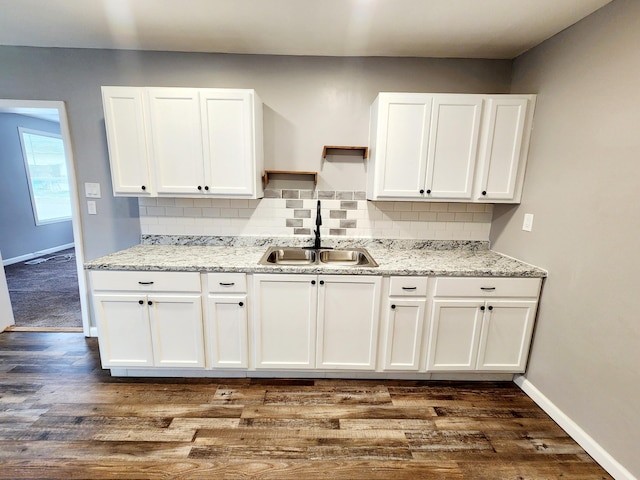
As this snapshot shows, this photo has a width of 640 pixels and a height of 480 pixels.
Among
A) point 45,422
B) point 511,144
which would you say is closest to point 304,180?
point 511,144

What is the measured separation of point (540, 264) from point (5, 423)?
3.51m

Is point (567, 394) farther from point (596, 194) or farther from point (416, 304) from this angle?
point (596, 194)

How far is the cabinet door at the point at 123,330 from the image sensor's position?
6.12ft

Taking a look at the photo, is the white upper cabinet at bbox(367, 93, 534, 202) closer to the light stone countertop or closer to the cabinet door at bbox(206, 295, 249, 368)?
the light stone countertop

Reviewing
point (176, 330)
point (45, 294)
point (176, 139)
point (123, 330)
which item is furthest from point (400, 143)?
point (45, 294)

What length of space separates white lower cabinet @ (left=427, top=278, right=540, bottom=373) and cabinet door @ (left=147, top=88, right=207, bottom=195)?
1.93 metres

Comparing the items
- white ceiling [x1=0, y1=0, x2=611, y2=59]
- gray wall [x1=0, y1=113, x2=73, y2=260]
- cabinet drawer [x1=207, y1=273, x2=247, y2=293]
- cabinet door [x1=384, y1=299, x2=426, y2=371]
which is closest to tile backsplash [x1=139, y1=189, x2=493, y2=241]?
cabinet drawer [x1=207, y1=273, x2=247, y2=293]

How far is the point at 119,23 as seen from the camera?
5.89ft

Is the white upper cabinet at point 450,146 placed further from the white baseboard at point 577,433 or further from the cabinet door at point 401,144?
the white baseboard at point 577,433

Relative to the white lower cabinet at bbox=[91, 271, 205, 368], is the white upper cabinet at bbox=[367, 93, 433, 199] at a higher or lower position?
higher

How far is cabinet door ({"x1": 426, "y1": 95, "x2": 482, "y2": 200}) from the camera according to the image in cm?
192

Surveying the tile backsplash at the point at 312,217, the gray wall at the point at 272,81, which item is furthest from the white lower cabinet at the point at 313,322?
the gray wall at the point at 272,81

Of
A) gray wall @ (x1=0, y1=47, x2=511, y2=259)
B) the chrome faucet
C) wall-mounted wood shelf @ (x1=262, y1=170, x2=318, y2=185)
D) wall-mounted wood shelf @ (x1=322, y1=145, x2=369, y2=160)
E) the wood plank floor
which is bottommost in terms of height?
the wood plank floor

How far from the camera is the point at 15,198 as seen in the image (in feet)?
15.1
